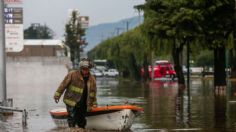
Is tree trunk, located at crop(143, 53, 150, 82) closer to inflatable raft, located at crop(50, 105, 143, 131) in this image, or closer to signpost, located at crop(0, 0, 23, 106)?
signpost, located at crop(0, 0, 23, 106)

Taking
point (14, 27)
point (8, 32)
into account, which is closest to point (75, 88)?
point (14, 27)

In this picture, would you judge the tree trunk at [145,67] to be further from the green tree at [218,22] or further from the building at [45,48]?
the building at [45,48]

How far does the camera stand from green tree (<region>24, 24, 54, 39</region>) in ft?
582

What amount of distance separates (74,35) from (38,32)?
2415 inches

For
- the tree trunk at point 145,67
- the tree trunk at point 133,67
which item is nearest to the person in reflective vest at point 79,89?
the tree trunk at point 145,67

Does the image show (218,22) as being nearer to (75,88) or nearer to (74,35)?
(75,88)

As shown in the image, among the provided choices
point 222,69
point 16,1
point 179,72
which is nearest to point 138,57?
point 179,72

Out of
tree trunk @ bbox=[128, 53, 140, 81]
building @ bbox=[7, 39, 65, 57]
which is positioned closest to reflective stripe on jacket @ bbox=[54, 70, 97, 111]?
tree trunk @ bbox=[128, 53, 140, 81]

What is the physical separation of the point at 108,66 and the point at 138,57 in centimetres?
5800

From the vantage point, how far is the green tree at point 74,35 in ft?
393

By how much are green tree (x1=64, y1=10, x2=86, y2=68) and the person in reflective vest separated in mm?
101120

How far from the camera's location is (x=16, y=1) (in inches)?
856

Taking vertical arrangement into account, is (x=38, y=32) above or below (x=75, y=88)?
above

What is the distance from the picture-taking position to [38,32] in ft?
602
